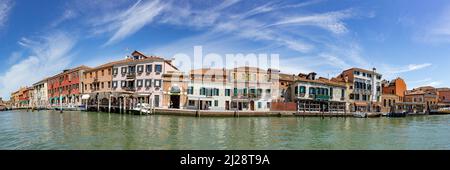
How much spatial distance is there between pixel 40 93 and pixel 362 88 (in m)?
65.1

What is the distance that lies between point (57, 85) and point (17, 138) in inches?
1766

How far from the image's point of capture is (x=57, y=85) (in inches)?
2094

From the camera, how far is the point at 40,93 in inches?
2352

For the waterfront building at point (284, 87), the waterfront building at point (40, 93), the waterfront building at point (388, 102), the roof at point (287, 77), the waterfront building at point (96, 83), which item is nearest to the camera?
the waterfront building at point (96, 83)

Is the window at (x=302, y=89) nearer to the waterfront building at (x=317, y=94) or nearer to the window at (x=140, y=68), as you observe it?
the waterfront building at (x=317, y=94)

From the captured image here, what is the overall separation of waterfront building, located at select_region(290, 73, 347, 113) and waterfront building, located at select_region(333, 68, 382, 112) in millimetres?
2380

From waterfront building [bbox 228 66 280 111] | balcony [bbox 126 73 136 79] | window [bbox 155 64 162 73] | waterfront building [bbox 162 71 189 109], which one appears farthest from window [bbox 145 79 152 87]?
waterfront building [bbox 228 66 280 111]

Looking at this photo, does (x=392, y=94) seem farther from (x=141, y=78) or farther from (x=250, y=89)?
(x=141, y=78)

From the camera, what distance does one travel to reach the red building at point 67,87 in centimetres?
4672

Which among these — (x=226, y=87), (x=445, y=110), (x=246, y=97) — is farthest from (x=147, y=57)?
(x=445, y=110)

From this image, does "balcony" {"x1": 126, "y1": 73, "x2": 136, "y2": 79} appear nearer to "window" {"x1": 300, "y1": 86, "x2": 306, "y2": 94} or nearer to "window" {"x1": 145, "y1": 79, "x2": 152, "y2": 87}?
"window" {"x1": 145, "y1": 79, "x2": 152, "y2": 87}

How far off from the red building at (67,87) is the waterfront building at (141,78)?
10.2 metres

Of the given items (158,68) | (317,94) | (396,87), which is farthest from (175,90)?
(396,87)

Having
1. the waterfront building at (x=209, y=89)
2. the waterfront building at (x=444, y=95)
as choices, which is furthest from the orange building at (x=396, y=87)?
the waterfront building at (x=209, y=89)
